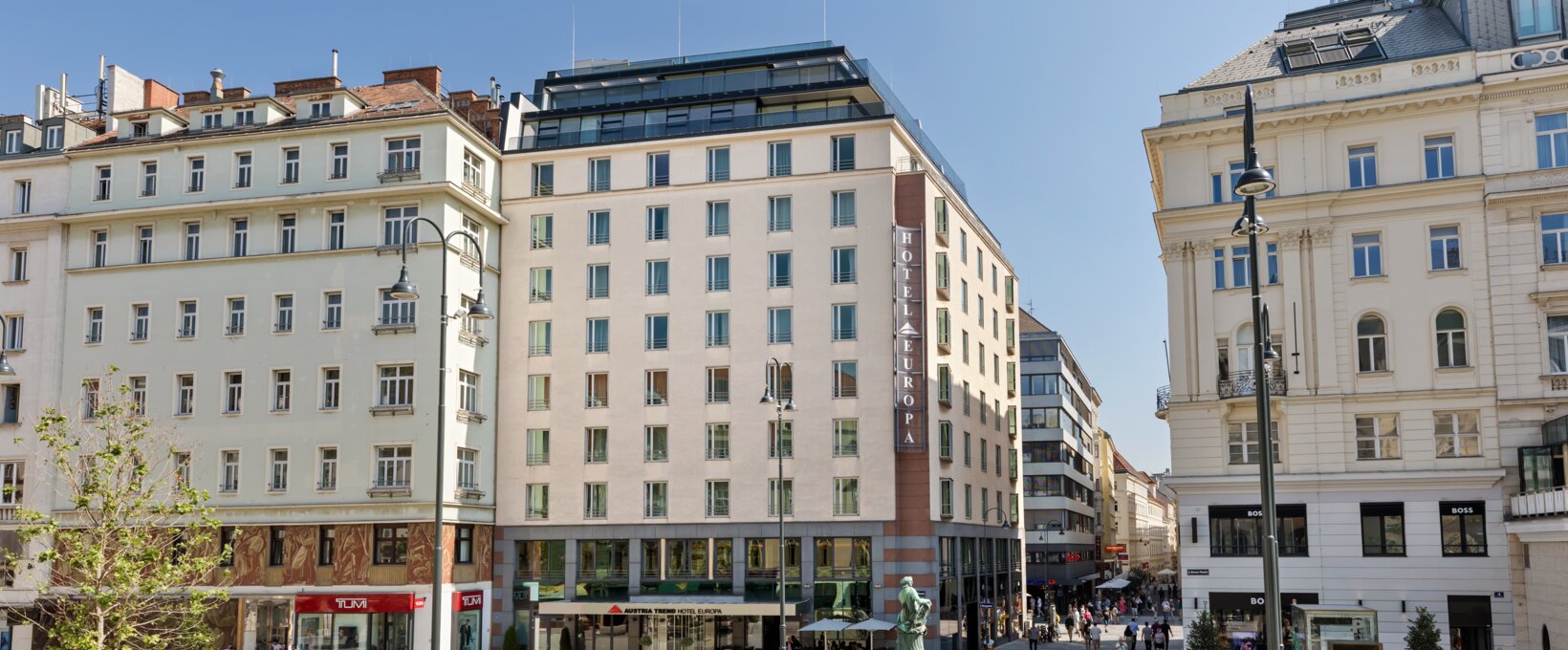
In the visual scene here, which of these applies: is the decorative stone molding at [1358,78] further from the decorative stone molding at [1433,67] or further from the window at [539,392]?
the window at [539,392]

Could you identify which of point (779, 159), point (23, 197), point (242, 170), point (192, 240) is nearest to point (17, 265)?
point (23, 197)

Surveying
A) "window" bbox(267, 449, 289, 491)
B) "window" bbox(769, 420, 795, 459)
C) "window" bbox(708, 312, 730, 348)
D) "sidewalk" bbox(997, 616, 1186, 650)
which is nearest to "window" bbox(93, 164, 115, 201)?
"window" bbox(267, 449, 289, 491)

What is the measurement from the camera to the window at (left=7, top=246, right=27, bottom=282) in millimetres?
61469

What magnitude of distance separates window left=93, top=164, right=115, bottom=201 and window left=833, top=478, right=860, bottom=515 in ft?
109

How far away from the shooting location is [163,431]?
176 ft

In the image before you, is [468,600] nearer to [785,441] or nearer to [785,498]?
[785,498]

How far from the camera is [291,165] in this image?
59.1 meters

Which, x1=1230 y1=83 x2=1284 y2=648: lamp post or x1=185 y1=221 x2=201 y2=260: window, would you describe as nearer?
x1=1230 y1=83 x2=1284 y2=648: lamp post

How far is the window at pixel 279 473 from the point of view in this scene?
186ft

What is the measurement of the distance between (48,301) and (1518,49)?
57.5m

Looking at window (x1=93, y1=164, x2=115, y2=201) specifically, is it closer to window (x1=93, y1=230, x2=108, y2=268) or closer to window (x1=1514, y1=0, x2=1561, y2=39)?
window (x1=93, y1=230, x2=108, y2=268)

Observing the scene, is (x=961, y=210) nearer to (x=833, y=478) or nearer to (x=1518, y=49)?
(x=833, y=478)

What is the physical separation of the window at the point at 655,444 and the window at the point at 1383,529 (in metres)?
26.4

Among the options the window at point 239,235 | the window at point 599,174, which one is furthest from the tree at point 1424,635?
the window at point 239,235
